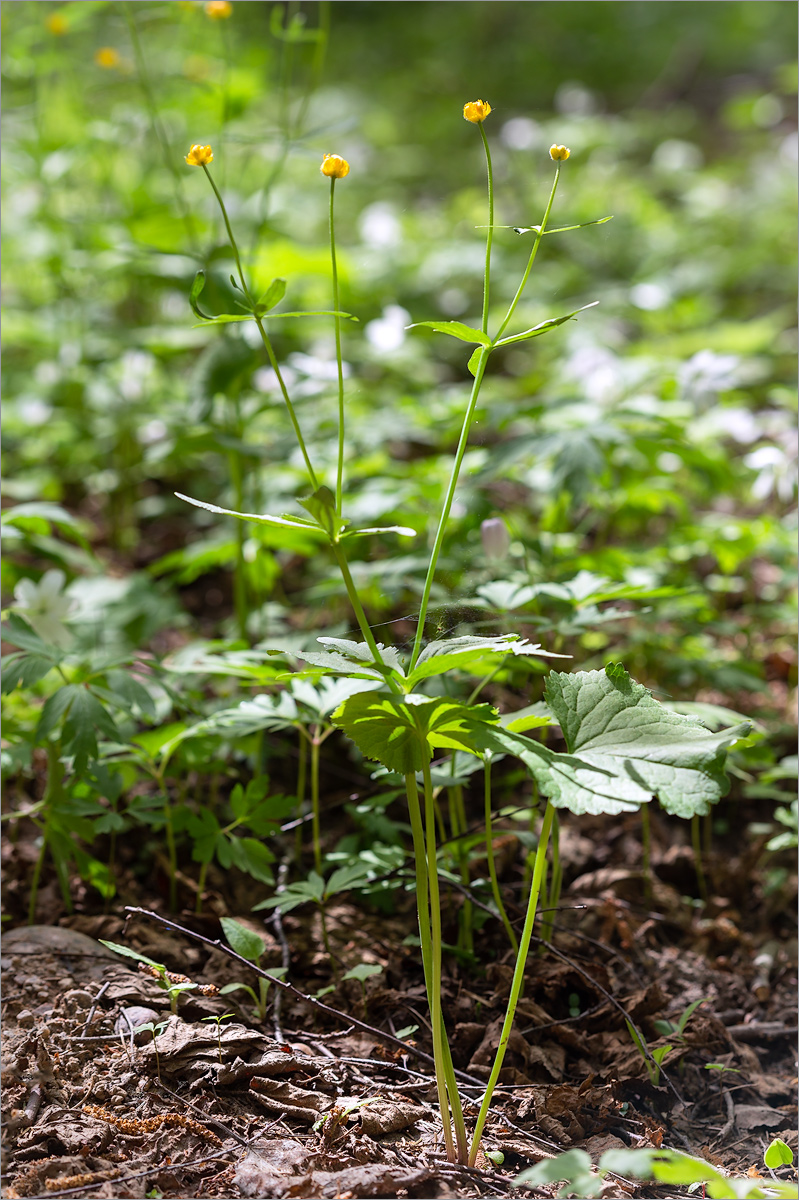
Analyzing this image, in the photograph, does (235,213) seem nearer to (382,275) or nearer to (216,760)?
(382,275)

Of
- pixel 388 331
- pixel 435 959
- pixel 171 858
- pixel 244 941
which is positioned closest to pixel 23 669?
pixel 171 858

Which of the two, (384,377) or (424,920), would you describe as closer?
(424,920)

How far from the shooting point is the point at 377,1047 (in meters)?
1.34

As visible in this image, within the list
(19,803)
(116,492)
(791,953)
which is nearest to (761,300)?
(116,492)

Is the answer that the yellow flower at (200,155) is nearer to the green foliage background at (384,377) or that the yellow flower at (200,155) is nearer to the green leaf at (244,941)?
the green foliage background at (384,377)

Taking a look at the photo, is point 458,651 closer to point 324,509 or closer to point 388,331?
point 324,509

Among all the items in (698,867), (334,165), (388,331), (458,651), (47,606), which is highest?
(334,165)

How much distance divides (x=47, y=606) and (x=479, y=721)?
1.11 metres

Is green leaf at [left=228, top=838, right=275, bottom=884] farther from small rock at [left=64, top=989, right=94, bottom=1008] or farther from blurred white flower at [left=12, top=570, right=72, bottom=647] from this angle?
blurred white flower at [left=12, top=570, right=72, bottom=647]

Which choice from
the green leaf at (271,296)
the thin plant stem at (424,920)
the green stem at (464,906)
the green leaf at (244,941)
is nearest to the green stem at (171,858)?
the green leaf at (244,941)

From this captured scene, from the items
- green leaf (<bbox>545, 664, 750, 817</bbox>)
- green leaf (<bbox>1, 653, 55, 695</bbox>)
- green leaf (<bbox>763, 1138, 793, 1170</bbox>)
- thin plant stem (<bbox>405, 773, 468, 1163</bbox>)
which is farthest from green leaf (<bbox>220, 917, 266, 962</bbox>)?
green leaf (<bbox>763, 1138, 793, 1170</bbox>)

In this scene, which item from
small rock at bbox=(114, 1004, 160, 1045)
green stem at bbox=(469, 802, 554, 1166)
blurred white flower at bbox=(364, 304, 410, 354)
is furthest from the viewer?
blurred white flower at bbox=(364, 304, 410, 354)

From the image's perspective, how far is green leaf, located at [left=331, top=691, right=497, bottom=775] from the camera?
0.97 m

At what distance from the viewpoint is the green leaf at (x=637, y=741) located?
923 millimetres
